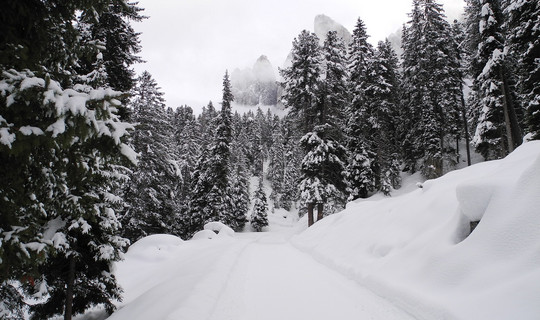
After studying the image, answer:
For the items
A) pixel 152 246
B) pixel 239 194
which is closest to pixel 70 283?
pixel 152 246

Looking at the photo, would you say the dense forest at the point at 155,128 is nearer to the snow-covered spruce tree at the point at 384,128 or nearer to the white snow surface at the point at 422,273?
the snow-covered spruce tree at the point at 384,128

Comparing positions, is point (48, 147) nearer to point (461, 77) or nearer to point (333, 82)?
point (333, 82)

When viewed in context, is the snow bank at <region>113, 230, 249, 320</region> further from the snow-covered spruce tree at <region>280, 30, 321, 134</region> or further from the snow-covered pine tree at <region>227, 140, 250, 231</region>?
the snow-covered pine tree at <region>227, 140, 250, 231</region>

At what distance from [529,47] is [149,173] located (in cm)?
2708

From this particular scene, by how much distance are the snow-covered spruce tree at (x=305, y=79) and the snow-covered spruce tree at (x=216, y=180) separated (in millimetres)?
13018

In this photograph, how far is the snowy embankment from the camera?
4.47 m

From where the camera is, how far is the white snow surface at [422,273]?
471 centimetres

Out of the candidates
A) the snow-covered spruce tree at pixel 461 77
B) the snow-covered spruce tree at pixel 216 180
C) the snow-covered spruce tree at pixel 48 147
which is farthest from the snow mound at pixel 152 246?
the snow-covered spruce tree at pixel 461 77

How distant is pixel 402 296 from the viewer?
19.6ft

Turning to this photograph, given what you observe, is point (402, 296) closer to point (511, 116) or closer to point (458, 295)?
point (458, 295)

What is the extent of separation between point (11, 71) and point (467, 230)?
815 cm

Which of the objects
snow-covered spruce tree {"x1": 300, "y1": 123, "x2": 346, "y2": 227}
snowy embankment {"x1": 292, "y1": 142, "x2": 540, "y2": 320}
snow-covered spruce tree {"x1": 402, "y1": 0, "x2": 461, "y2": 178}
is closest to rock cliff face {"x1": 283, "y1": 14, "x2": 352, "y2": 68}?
snow-covered spruce tree {"x1": 402, "y1": 0, "x2": 461, "y2": 178}

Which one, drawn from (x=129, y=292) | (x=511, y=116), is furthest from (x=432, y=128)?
(x=129, y=292)

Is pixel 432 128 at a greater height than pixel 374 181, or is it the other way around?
pixel 432 128
